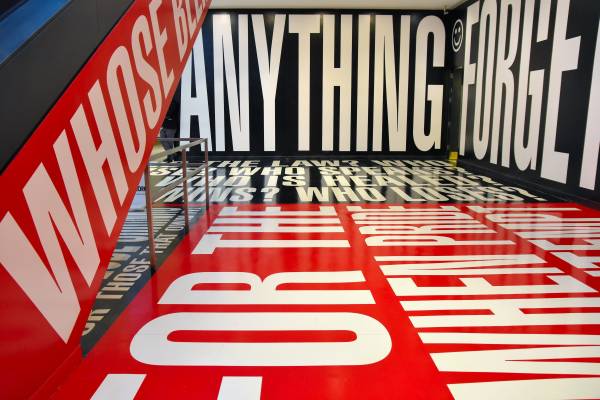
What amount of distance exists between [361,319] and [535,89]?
5.11 m

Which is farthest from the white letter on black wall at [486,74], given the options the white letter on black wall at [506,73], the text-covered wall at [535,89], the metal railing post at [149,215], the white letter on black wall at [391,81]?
the metal railing post at [149,215]

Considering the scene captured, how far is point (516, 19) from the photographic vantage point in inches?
260

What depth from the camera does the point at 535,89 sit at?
19.9 feet

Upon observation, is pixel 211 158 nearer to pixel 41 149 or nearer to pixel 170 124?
pixel 170 124

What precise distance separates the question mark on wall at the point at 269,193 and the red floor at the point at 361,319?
1421 mm

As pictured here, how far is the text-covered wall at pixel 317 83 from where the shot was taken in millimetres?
9266

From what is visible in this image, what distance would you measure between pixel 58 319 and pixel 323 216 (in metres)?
3.14

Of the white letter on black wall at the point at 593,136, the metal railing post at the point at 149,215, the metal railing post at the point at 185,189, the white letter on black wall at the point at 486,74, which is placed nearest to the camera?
the metal railing post at the point at 149,215

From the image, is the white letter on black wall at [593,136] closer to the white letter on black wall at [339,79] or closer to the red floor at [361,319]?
the red floor at [361,319]

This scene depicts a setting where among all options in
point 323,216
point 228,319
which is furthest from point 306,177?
point 228,319

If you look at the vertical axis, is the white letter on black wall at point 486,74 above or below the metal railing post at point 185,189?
above

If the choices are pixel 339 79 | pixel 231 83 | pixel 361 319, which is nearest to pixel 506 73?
pixel 339 79

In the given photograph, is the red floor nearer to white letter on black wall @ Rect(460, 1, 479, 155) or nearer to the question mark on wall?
the question mark on wall

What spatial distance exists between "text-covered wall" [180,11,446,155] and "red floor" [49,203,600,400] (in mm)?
5811
